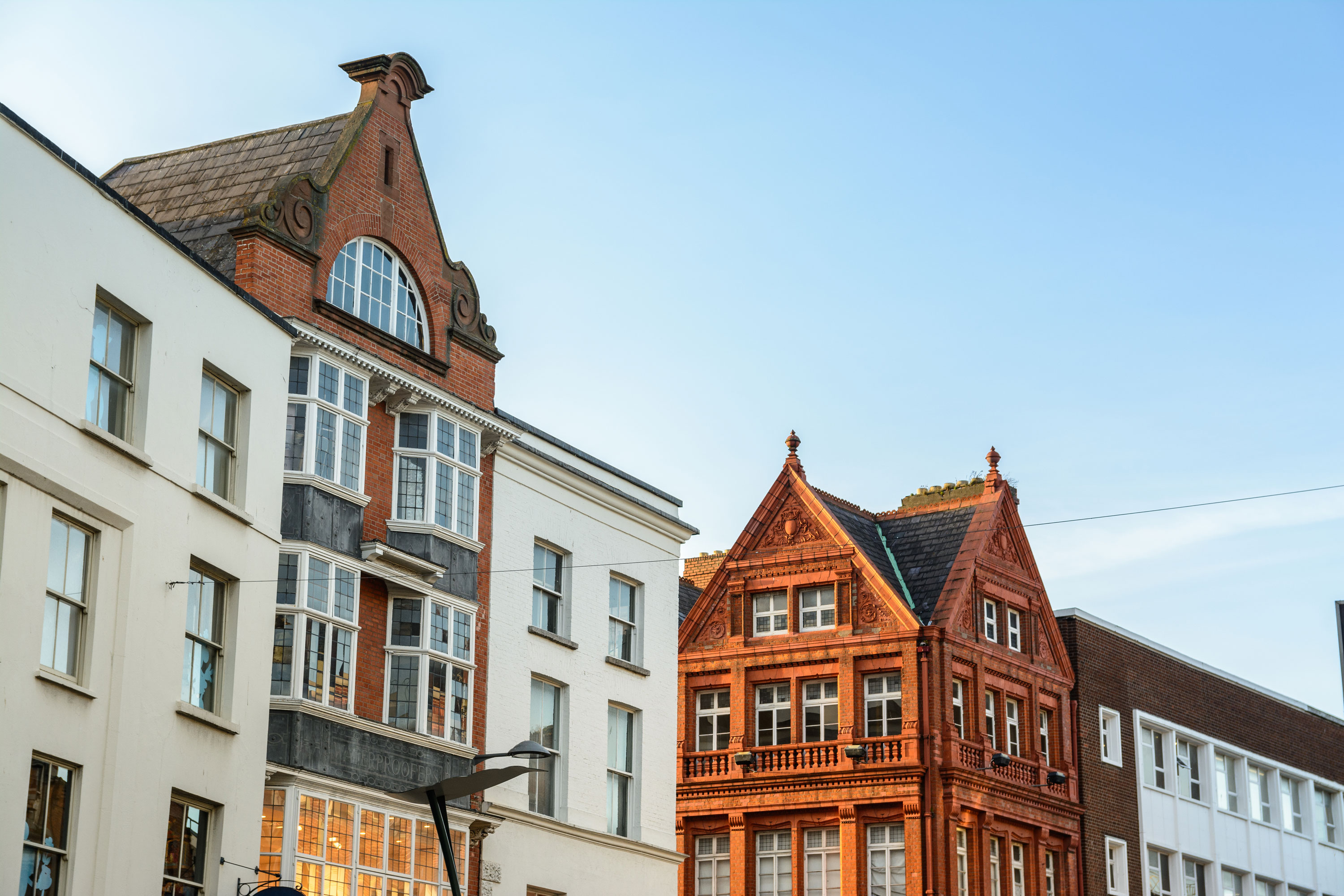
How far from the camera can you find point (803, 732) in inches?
2030

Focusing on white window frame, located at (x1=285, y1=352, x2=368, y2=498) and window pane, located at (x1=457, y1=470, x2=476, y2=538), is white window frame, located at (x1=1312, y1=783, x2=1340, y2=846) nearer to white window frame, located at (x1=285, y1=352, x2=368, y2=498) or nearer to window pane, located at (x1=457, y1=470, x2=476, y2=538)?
window pane, located at (x1=457, y1=470, x2=476, y2=538)

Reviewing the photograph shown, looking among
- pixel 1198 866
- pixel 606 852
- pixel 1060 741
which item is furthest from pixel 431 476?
pixel 1198 866

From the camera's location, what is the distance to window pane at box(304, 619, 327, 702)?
29.7 metres

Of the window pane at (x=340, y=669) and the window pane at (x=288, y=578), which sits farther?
the window pane at (x=340, y=669)

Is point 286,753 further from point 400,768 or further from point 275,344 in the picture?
point 275,344


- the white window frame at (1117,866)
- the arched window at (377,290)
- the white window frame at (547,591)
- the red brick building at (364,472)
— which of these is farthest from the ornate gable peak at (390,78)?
the white window frame at (1117,866)

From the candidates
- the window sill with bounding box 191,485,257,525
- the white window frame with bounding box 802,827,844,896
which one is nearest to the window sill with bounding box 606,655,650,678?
the window sill with bounding box 191,485,257,525

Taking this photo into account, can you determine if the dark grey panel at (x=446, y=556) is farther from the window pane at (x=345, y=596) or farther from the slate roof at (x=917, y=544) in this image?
the slate roof at (x=917, y=544)

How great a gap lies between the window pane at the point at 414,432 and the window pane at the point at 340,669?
3.86 meters

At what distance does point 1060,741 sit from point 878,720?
674 centimetres

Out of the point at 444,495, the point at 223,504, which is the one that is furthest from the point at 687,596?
the point at 223,504

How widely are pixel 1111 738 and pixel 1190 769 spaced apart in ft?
15.7

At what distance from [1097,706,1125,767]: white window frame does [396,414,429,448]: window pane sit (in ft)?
96.8

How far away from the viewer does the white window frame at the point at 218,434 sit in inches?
1097
